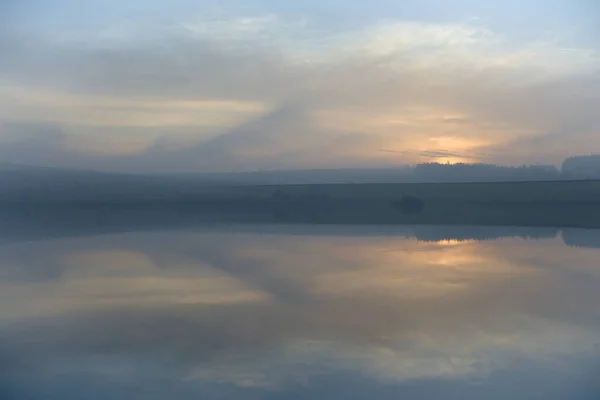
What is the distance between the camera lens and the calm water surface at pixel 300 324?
2.93 metres

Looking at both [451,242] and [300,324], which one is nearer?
[300,324]

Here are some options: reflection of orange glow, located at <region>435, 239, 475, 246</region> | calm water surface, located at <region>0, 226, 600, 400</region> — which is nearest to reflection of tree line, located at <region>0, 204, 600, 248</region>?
reflection of orange glow, located at <region>435, 239, 475, 246</region>

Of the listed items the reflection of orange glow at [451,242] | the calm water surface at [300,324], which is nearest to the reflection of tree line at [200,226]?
the reflection of orange glow at [451,242]

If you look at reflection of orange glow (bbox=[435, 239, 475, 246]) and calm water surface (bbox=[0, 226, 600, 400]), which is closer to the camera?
calm water surface (bbox=[0, 226, 600, 400])

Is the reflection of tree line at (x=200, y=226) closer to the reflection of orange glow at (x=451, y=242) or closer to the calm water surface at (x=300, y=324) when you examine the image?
the reflection of orange glow at (x=451, y=242)

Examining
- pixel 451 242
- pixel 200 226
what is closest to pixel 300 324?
pixel 451 242

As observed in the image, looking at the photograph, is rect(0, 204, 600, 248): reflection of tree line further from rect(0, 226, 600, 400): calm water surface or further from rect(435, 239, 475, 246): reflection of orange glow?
rect(0, 226, 600, 400): calm water surface

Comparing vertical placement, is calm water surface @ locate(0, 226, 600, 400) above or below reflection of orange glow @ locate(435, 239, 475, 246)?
below

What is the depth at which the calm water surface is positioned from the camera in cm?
293

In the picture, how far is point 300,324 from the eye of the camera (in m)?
3.82

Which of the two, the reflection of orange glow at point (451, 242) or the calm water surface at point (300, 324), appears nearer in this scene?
the calm water surface at point (300, 324)

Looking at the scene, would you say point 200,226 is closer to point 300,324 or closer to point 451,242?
point 451,242

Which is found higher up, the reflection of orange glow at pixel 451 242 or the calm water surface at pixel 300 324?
the reflection of orange glow at pixel 451 242

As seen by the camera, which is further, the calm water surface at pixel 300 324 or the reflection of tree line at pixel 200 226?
the reflection of tree line at pixel 200 226
